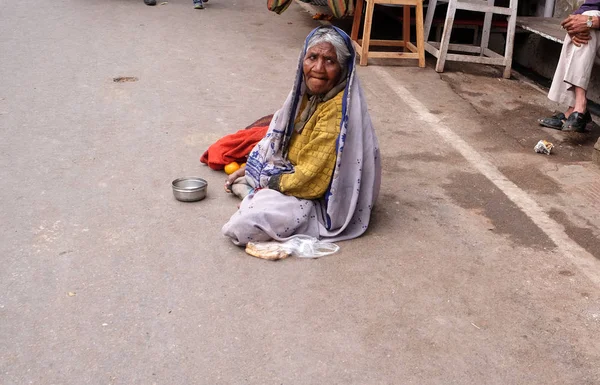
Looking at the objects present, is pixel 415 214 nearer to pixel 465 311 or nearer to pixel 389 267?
pixel 389 267

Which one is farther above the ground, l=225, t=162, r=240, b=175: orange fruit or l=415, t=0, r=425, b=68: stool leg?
l=415, t=0, r=425, b=68: stool leg

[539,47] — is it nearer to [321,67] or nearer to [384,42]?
[384,42]

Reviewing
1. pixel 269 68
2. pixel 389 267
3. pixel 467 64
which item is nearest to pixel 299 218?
pixel 389 267

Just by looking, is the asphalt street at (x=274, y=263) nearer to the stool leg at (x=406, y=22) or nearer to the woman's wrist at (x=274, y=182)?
the woman's wrist at (x=274, y=182)

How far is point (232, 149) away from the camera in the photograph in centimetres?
455

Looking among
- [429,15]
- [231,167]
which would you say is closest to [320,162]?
[231,167]

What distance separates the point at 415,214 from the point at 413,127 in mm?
1654

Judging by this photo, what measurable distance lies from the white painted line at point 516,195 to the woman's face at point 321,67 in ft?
4.81

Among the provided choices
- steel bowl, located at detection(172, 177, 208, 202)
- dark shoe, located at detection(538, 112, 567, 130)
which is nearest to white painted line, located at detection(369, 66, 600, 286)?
dark shoe, located at detection(538, 112, 567, 130)

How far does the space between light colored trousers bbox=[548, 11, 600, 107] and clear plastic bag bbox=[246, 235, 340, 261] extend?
2849 millimetres

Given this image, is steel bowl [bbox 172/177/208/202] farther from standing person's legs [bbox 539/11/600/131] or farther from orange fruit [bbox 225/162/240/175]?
standing person's legs [bbox 539/11/600/131]

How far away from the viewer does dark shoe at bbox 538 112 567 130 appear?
221 inches

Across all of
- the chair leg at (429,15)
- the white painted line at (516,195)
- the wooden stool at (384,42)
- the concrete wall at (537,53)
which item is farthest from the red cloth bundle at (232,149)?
the concrete wall at (537,53)

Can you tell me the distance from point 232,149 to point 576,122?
2785 millimetres
